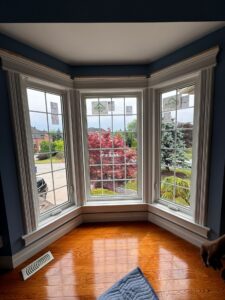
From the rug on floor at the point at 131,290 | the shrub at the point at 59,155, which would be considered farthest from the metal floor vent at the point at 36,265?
the shrub at the point at 59,155

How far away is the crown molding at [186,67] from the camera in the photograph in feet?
4.70

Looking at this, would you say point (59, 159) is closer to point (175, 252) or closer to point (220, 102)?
point (175, 252)

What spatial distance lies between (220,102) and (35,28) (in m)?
1.72

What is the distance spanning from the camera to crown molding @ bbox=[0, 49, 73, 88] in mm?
1367

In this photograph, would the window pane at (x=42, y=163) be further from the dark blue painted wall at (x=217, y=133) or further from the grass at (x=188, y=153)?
the dark blue painted wall at (x=217, y=133)

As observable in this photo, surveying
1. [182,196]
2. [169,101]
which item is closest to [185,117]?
[169,101]

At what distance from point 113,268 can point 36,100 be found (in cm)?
189

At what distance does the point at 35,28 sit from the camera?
1293mm

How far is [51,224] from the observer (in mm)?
1830

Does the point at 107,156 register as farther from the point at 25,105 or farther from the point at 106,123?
the point at 25,105

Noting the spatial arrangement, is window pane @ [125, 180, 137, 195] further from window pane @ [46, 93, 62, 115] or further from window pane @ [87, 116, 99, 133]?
window pane @ [46, 93, 62, 115]

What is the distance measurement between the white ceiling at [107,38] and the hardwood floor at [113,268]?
2130 mm

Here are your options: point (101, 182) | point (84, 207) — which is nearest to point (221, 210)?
point (101, 182)
